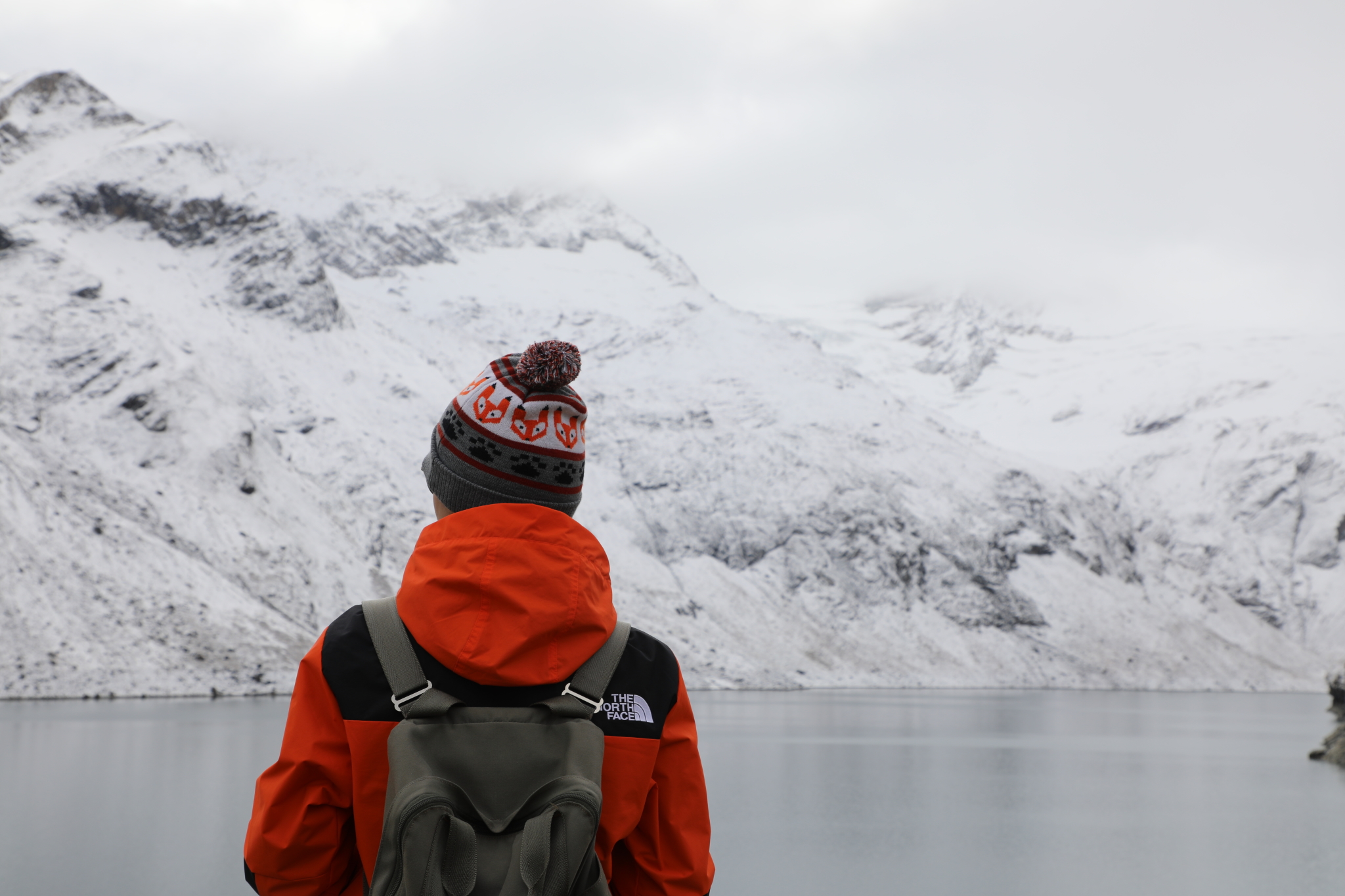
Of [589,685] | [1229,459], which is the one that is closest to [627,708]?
[589,685]

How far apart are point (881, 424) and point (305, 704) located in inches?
3864

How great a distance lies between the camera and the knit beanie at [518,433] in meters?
3.24

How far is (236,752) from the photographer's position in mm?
25281

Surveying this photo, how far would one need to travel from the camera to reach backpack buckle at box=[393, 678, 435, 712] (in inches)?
112

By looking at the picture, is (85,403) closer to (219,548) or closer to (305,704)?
(219,548)

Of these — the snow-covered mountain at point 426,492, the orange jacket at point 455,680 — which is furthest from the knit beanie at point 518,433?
the snow-covered mountain at point 426,492

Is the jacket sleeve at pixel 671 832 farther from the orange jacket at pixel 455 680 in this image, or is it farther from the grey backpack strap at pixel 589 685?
the grey backpack strap at pixel 589 685

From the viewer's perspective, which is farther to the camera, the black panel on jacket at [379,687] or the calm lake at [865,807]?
the calm lake at [865,807]

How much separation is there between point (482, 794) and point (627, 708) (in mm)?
455

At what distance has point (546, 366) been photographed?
3.22 meters

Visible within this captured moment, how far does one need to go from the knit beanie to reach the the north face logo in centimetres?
56

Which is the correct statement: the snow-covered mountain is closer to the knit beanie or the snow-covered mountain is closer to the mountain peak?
the mountain peak

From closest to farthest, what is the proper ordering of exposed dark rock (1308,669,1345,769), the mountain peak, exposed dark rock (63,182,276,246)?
exposed dark rock (1308,669,1345,769) < exposed dark rock (63,182,276,246) < the mountain peak

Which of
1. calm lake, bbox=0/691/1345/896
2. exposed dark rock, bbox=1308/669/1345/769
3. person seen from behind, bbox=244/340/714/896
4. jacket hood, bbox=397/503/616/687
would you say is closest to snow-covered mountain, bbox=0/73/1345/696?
calm lake, bbox=0/691/1345/896
